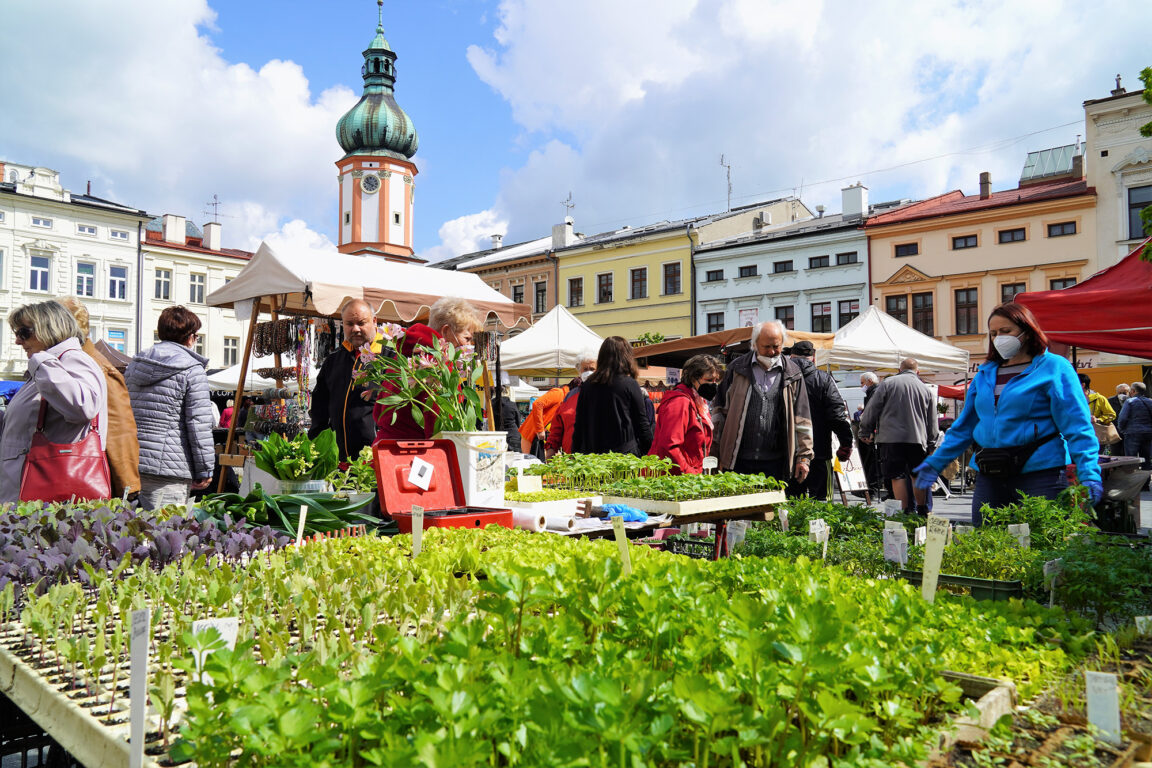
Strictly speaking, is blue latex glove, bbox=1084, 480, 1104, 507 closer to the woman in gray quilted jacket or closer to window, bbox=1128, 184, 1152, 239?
the woman in gray quilted jacket

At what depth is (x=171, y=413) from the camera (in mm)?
4602

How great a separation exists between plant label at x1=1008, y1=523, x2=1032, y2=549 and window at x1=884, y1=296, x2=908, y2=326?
1035 inches

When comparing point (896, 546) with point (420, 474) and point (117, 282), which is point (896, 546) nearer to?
point (420, 474)

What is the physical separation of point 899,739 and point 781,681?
0.21 m

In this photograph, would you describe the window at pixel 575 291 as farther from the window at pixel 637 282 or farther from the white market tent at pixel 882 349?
the white market tent at pixel 882 349

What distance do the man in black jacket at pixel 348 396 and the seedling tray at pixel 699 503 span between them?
1603 millimetres

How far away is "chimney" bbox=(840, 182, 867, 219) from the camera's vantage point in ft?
94.3

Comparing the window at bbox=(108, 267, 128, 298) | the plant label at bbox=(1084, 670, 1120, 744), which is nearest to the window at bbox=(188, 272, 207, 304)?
the window at bbox=(108, 267, 128, 298)

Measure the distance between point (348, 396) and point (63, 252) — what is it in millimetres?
36349

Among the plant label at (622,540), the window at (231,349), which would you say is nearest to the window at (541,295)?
the window at (231,349)

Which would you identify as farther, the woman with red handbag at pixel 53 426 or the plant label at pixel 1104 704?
the woman with red handbag at pixel 53 426

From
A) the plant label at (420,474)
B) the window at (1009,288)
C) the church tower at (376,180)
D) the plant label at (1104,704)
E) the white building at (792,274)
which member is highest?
the church tower at (376,180)

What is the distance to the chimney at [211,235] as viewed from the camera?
132 ft

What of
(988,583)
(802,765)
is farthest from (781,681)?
(988,583)
